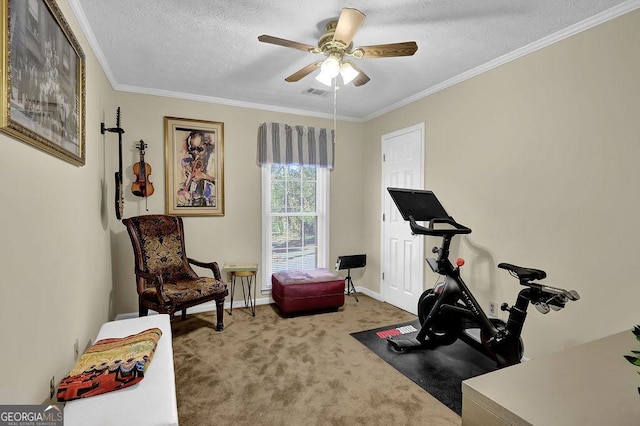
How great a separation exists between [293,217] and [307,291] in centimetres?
111

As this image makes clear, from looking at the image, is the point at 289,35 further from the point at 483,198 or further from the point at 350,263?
the point at 350,263

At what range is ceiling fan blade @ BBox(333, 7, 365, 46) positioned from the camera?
70.6 inches

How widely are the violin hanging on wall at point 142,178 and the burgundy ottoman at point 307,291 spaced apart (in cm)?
179

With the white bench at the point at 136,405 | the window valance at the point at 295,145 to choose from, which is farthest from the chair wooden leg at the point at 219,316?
the window valance at the point at 295,145

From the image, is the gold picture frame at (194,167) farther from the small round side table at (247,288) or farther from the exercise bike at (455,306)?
the exercise bike at (455,306)

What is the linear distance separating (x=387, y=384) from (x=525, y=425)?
63.6 inches

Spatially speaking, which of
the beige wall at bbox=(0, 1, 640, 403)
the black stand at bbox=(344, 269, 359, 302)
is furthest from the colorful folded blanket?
the black stand at bbox=(344, 269, 359, 302)

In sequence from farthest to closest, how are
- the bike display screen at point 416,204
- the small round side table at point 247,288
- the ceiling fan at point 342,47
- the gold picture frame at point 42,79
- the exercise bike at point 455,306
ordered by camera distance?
the small round side table at point 247,288
the bike display screen at point 416,204
the exercise bike at point 455,306
the ceiling fan at point 342,47
the gold picture frame at point 42,79

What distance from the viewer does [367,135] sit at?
4.75 m

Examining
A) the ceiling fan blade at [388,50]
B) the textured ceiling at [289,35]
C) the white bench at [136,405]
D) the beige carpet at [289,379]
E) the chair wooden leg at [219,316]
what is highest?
the textured ceiling at [289,35]

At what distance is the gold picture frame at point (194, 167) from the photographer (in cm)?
371

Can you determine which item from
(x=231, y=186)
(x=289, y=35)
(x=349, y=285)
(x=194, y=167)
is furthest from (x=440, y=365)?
(x=194, y=167)

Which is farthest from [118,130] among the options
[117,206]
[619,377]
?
[619,377]

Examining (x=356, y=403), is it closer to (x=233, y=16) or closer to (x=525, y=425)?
(x=525, y=425)
